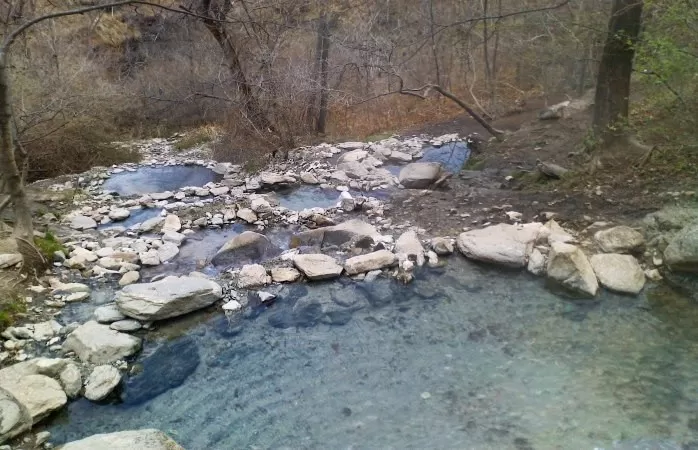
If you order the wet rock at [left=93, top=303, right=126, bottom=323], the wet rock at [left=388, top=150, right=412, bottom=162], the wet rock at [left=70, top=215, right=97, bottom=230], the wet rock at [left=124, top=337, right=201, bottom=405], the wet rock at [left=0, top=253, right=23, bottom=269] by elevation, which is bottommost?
the wet rock at [left=388, top=150, right=412, bottom=162]

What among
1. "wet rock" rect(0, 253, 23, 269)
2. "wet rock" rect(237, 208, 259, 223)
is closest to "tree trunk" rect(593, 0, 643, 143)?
"wet rock" rect(237, 208, 259, 223)

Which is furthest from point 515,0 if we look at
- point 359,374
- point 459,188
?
point 359,374

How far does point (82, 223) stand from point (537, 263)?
573cm

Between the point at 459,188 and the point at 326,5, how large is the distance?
5855 mm

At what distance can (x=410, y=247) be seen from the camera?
560 cm

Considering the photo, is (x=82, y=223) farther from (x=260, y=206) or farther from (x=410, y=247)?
(x=410, y=247)

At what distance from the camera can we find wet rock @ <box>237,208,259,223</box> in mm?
6695

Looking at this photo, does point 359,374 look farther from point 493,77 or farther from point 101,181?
point 493,77

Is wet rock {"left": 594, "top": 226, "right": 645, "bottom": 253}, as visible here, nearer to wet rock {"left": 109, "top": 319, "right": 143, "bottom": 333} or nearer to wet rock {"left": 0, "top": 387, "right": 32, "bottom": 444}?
wet rock {"left": 109, "top": 319, "right": 143, "bottom": 333}

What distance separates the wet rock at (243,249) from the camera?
5.64 metres

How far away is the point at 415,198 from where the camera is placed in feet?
23.1

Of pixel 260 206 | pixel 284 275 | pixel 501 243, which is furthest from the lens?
pixel 260 206

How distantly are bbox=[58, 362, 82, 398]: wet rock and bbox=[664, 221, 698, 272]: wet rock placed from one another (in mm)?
5160

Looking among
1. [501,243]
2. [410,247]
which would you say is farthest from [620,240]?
[410,247]
